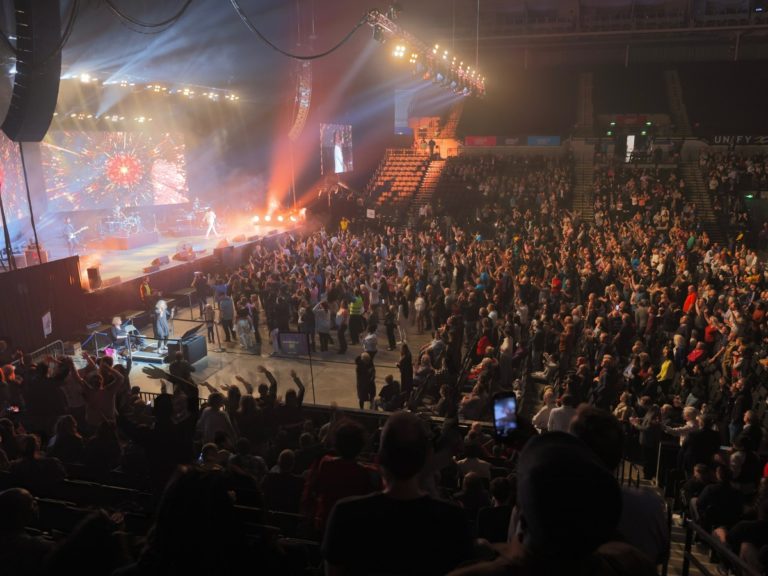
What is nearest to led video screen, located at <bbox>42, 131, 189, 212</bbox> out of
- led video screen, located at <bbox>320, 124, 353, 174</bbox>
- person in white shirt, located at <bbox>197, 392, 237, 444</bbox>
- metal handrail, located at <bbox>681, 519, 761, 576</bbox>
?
led video screen, located at <bbox>320, 124, 353, 174</bbox>

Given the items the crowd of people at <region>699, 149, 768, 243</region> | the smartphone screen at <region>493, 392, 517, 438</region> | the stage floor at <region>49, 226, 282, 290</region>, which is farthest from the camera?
the crowd of people at <region>699, 149, 768, 243</region>

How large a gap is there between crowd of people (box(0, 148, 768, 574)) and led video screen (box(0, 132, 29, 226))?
8419 mm

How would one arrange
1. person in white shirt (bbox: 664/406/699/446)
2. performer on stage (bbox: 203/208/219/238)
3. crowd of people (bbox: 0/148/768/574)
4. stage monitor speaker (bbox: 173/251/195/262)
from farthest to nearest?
1. performer on stage (bbox: 203/208/219/238)
2. stage monitor speaker (bbox: 173/251/195/262)
3. person in white shirt (bbox: 664/406/699/446)
4. crowd of people (bbox: 0/148/768/574)

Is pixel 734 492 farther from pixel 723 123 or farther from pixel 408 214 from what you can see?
pixel 723 123

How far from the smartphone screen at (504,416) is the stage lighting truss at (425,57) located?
49.7ft

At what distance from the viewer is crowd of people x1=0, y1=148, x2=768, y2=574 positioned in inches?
65.6

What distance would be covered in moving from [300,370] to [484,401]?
518cm

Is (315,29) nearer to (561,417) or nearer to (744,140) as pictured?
(744,140)

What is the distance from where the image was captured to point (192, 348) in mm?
12062

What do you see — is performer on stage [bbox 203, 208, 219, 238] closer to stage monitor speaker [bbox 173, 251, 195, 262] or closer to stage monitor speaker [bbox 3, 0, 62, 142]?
stage monitor speaker [bbox 173, 251, 195, 262]

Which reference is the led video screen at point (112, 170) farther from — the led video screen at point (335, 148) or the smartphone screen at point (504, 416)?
the smartphone screen at point (504, 416)

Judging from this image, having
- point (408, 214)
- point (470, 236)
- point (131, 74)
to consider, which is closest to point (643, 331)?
point (470, 236)

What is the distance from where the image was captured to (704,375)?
8.66 metres

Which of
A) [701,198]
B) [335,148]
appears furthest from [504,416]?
[335,148]
